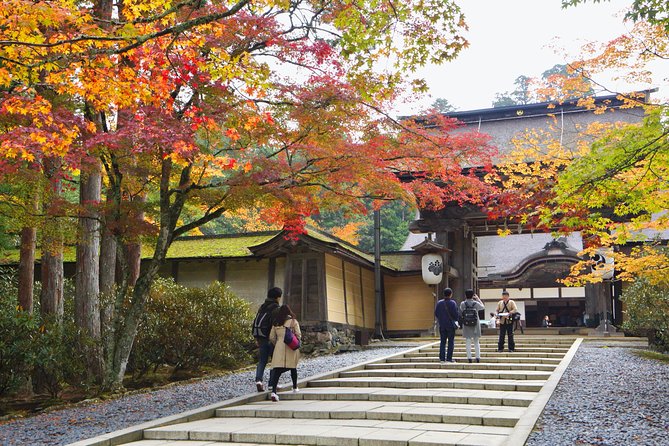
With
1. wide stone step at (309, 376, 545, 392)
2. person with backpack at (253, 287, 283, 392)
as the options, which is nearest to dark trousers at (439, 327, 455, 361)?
wide stone step at (309, 376, 545, 392)

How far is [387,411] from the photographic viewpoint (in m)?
7.91

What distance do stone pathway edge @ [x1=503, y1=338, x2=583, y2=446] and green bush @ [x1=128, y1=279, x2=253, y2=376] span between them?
6869mm

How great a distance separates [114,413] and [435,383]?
4.81 m

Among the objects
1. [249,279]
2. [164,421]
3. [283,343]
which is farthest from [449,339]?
[249,279]

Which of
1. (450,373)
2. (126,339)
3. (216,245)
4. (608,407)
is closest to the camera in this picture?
(608,407)

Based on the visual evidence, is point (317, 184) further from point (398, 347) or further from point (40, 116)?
point (398, 347)

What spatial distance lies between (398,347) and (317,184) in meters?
8.10

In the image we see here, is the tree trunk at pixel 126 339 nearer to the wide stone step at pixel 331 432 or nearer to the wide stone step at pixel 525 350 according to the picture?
the wide stone step at pixel 331 432

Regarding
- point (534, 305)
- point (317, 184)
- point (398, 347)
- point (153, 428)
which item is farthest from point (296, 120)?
point (534, 305)

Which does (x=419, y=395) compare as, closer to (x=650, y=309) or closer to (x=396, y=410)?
(x=396, y=410)

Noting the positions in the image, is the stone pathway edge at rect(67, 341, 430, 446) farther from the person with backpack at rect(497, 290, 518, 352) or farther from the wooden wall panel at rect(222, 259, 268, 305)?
the wooden wall panel at rect(222, 259, 268, 305)

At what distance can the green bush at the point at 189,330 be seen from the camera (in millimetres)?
13219

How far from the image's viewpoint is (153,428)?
25.7 feet

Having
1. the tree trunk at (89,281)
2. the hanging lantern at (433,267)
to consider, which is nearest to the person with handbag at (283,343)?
the tree trunk at (89,281)
